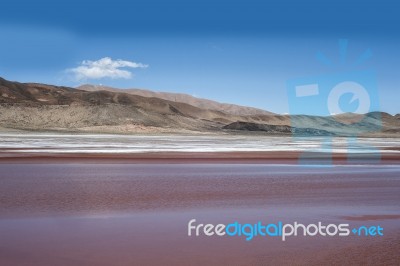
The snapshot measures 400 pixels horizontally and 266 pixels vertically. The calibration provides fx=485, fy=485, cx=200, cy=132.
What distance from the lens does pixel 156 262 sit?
6.80 meters

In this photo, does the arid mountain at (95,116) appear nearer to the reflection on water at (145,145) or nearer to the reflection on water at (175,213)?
the reflection on water at (145,145)

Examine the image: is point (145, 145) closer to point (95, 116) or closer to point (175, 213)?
point (175, 213)

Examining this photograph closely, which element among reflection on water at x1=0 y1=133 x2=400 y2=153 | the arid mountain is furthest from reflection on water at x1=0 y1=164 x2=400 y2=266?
the arid mountain

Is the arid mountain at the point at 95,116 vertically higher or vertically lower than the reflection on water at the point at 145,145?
higher

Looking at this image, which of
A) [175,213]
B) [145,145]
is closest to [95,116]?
[145,145]

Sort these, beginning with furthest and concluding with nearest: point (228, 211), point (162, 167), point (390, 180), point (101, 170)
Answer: point (162, 167) → point (101, 170) → point (390, 180) → point (228, 211)

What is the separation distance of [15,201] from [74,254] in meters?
4.99

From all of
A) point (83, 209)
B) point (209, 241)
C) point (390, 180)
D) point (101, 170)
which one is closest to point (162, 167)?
point (101, 170)

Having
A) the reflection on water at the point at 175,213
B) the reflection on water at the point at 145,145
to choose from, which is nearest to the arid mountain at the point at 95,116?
the reflection on water at the point at 145,145

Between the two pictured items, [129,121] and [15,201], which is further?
[129,121]

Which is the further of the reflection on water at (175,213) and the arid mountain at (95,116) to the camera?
the arid mountain at (95,116)

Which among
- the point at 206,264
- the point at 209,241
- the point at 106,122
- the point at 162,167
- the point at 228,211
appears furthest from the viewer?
the point at 106,122

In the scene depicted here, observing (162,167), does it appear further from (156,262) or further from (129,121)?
(129,121)

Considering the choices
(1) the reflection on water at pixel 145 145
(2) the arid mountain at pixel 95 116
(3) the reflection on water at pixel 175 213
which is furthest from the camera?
(2) the arid mountain at pixel 95 116
